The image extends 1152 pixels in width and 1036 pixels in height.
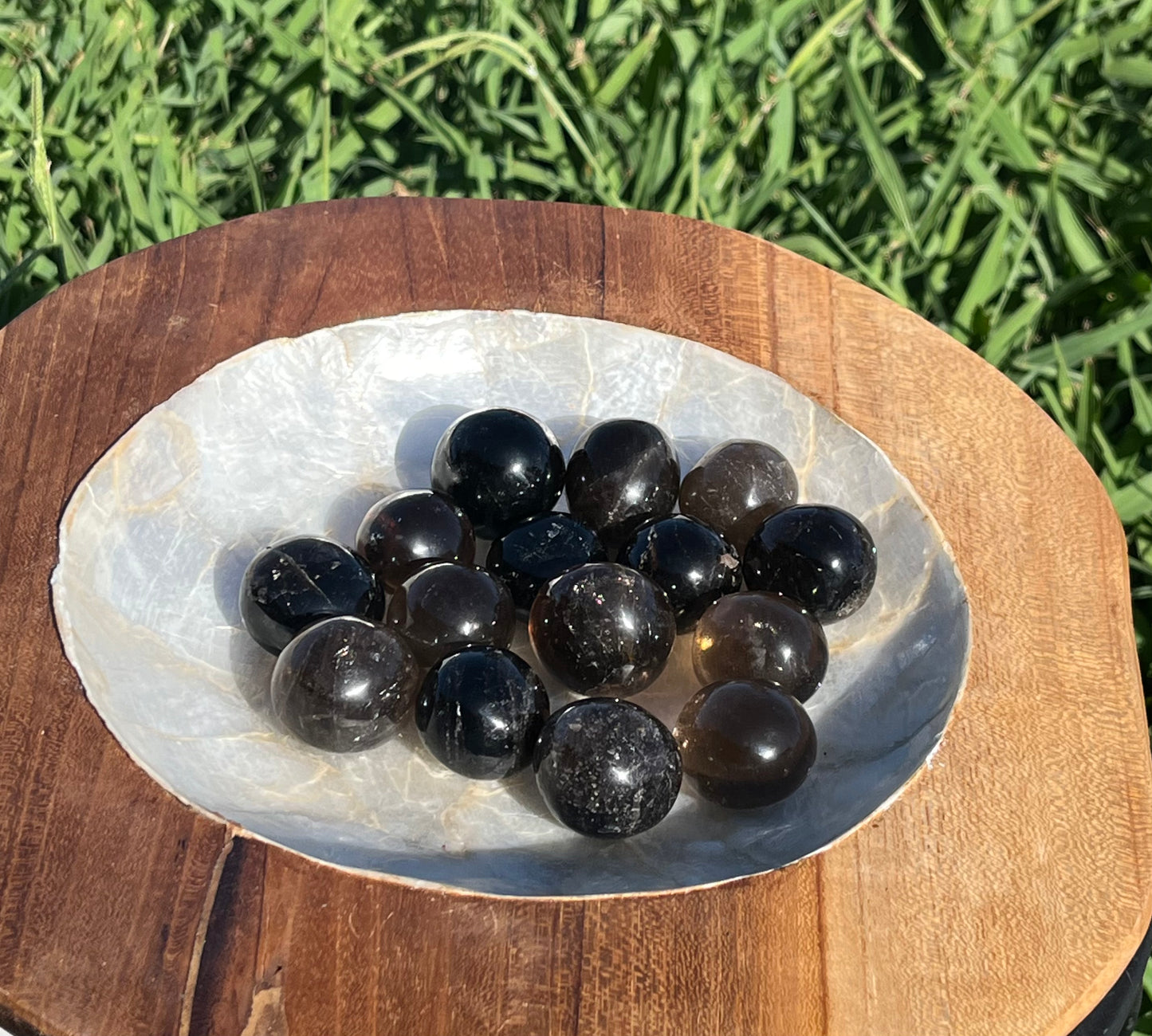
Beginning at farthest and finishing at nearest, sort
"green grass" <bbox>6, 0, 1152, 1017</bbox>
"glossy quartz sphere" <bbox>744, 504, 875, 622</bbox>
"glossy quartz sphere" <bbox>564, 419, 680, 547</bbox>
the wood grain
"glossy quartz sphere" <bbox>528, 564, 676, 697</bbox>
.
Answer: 1. "green grass" <bbox>6, 0, 1152, 1017</bbox>
2. "glossy quartz sphere" <bbox>564, 419, 680, 547</bbox>
3. "glossy quartz sphere" <bbox>744, 504, 875, 622</bbox>
4. "glossy quartz sphere" <bbox>528, 564, 676, 697</bbox>
5. the wood grain

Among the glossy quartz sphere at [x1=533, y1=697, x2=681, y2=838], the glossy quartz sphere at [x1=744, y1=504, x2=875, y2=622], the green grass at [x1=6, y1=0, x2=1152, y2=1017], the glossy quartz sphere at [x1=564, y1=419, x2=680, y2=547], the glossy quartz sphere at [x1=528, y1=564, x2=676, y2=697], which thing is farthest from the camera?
the green grass at [x1=6, y1=0, x2=1152, y2=1017]

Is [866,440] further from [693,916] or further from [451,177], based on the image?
[451,177]

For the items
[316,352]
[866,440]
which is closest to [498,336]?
[316,352]

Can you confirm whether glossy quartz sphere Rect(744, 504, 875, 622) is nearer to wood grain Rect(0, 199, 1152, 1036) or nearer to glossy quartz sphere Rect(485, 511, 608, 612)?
wood grain Rect(0, 199, 1152, 1036)

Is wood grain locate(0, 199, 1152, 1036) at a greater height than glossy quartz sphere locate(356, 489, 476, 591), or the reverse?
wood grain locate(0, 199, 1152, 1036)

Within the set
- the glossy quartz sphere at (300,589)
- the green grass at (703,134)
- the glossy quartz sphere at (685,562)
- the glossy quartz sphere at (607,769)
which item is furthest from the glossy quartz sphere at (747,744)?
the green grass at (703,134)

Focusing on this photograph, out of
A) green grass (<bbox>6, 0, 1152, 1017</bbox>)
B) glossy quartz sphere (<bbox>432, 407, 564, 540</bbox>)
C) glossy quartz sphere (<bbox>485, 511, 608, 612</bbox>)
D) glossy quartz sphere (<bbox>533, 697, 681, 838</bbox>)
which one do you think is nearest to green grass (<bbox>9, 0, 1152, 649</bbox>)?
green grass (<bbox>6, 0, 1152, 1017</bbox>)

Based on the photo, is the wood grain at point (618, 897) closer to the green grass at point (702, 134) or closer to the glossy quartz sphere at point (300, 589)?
the glossy quartz sphere at point (300, 589)
